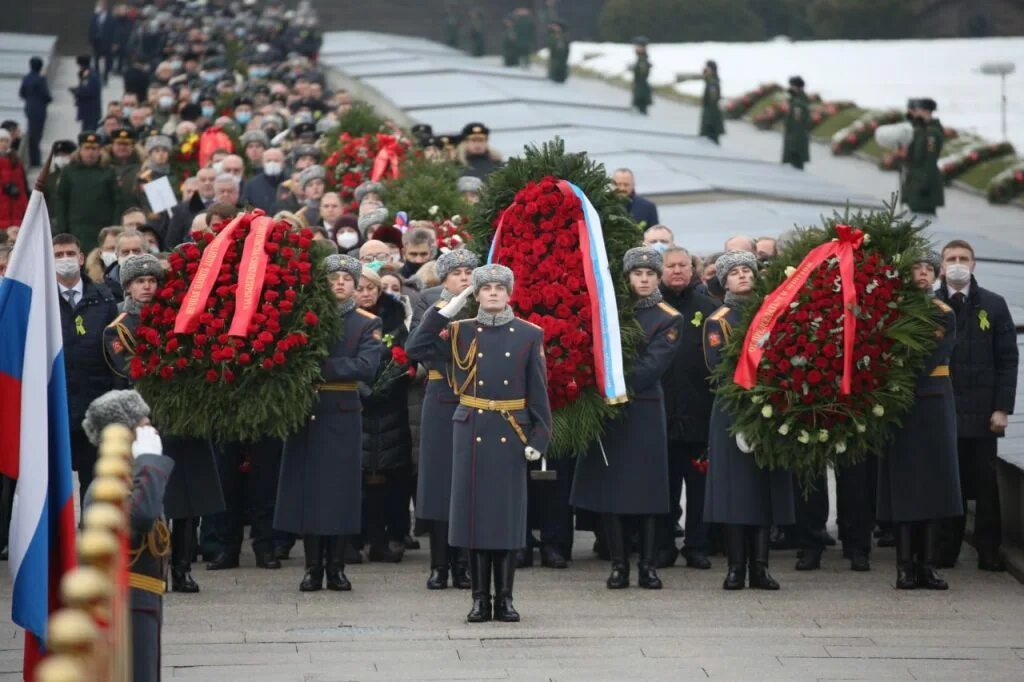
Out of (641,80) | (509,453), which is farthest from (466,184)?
(641,80)

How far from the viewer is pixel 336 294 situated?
35.0ft

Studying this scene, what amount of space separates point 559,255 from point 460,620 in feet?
7.31

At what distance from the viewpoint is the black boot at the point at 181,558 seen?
34.4 feet

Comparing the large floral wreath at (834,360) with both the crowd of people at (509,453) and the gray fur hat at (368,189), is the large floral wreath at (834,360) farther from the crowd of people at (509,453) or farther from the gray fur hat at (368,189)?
the gray fur hat at (368,189)

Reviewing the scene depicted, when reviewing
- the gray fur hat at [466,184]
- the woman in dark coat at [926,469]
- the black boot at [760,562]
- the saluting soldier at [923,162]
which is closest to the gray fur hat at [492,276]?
the black boot at [760,562]

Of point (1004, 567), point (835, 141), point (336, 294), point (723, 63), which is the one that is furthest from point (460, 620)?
point (723, 63)

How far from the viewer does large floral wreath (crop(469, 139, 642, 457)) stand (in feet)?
34.9

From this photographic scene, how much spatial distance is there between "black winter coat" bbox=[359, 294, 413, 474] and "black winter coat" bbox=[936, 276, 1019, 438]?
3115 mm

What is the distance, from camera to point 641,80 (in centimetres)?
3834

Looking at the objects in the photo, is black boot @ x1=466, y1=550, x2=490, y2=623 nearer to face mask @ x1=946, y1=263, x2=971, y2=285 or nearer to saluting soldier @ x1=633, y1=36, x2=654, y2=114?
face mask @ x1=946, y1=263, x2=971, y2=285

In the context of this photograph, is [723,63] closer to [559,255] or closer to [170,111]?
[170,111]

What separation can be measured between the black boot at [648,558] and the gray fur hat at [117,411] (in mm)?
4191

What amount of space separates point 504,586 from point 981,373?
3183 millimetres

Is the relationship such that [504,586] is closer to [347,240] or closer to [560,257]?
[560,257]
